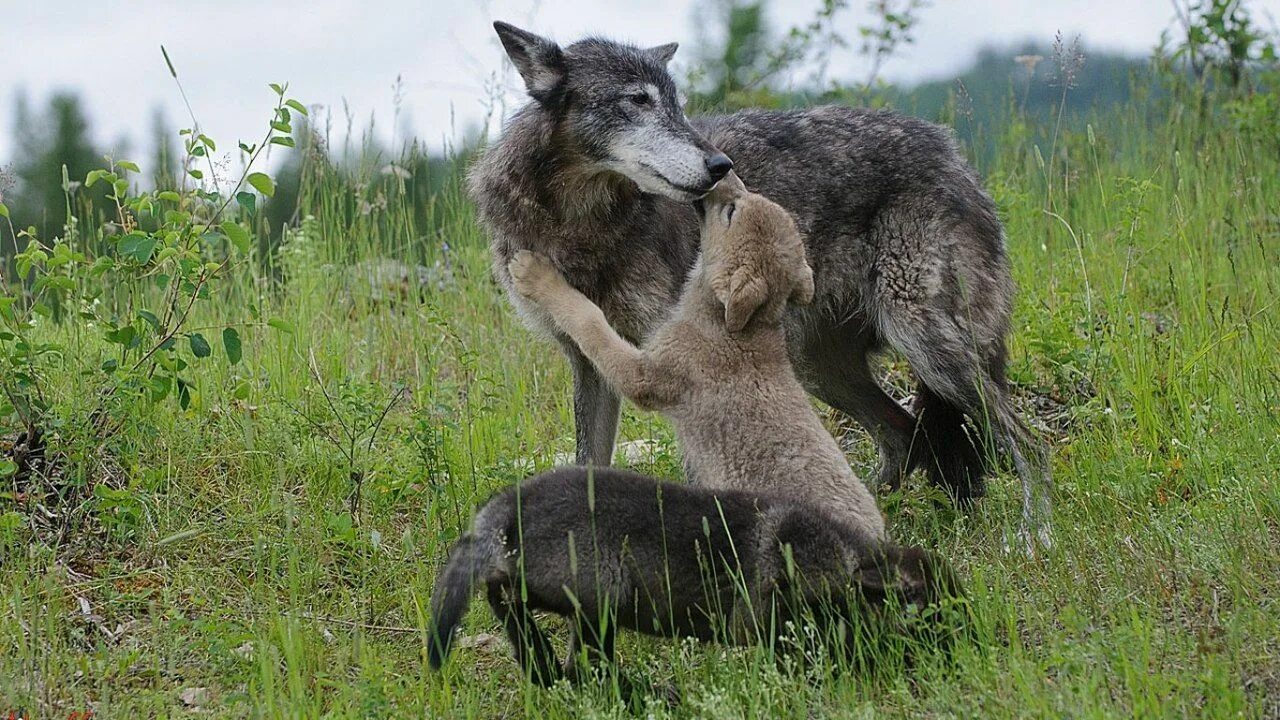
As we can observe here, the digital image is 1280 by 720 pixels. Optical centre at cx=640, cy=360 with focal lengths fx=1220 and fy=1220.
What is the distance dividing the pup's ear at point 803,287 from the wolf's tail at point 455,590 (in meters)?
1.50

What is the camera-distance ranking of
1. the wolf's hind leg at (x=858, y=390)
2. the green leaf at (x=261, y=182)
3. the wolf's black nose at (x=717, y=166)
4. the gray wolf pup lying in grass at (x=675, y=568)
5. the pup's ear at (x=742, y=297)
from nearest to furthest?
the gray wolf pup lying in grass at (x=675, y=568) < the pup's ear at (x=742, y=297) < the green leaf at (x=261, y=182) < the wolf's black nose at (x=717, y=166) < the wolf's hind leg at (x=858, y=390)

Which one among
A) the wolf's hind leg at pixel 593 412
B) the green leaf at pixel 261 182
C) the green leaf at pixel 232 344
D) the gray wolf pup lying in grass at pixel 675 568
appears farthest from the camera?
the wolf's hind leg at pixel 593 412

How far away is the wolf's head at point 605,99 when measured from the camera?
4.88 meters

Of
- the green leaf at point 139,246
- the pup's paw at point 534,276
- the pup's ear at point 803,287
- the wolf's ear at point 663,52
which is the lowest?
the pup's paw at point 534,276

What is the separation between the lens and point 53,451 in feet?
15.1

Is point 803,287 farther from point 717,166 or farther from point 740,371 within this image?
point 717,166

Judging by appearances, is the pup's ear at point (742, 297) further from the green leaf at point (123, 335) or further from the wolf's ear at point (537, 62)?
the green leaf at point (123, 335)

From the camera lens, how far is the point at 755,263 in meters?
4.13

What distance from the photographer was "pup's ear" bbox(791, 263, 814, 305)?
4.21 metres

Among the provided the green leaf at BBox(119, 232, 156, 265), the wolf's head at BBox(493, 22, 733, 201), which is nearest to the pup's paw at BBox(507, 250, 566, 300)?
the wolf's head at BBox(493, 22, 733, 201)

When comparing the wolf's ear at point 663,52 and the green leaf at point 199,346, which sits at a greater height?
the wolf's ear at point 663,52

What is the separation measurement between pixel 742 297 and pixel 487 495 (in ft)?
4.98

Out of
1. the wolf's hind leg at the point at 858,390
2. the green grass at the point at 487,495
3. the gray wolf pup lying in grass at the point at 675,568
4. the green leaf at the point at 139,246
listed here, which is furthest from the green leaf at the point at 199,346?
the wolf's hind leg at the point at 858,390

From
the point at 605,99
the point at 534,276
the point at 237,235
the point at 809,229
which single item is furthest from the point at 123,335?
the point at 809,229
